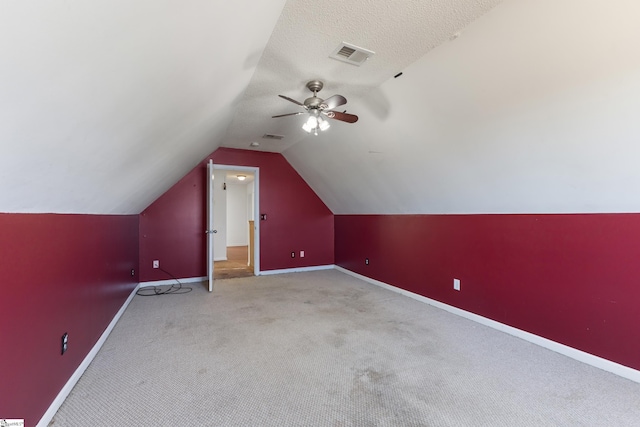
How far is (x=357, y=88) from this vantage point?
2811 millimetres

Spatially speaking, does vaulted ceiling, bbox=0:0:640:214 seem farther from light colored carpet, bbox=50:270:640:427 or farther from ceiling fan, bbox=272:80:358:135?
light colored carpet, bbox=50:270:640:427

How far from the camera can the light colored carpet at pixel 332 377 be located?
1652mm

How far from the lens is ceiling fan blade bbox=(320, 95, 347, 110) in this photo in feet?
7.86

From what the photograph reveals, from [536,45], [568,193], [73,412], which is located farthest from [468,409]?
[73,412]

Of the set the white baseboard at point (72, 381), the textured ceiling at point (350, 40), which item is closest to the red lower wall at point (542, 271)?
the textured ceiling at point (350, 40)

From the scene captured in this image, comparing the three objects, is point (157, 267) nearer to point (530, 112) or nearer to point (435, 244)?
point (435, 244)

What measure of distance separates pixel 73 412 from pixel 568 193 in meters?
3.75

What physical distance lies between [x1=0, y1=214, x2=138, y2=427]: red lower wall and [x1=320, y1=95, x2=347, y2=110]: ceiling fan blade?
6.81 feet

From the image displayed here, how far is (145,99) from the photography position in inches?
59.2

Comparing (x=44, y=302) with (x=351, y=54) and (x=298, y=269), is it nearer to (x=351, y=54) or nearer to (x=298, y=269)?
(x=351, y=54)

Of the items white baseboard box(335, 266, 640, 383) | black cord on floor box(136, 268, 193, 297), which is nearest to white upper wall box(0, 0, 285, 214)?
black cord on floor box(136, 268, 193, 297)

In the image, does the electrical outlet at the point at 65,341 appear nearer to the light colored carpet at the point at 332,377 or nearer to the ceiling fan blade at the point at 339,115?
the light colored carpet at the point at 332,377

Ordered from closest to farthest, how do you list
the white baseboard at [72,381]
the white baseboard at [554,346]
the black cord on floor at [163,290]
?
the white baseboard at [72,381] → the white baseboard at [554,346] → the black cord on floor at [163,290]

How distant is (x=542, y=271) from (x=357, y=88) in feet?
7.99
